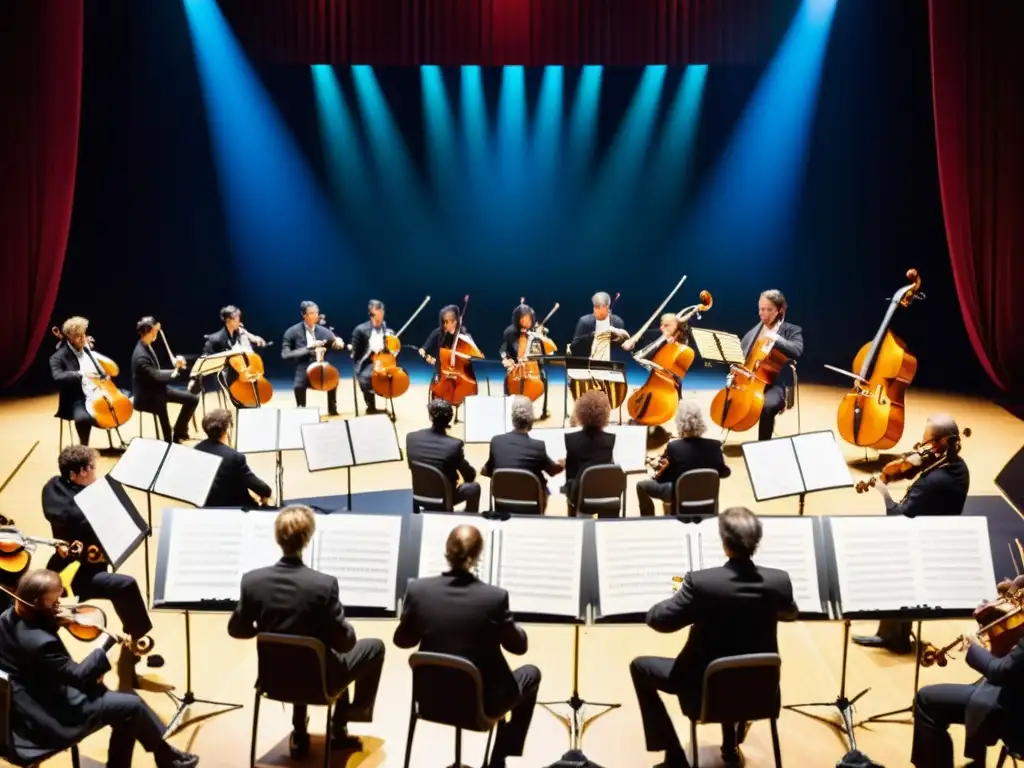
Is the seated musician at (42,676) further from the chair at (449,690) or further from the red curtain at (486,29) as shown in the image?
the red curtain at (486,29)

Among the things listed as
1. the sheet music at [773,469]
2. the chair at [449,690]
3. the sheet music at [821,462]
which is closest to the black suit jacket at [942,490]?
the sheet music at [821,462]

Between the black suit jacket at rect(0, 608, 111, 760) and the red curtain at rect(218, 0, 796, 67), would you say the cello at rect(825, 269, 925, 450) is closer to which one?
the red curtain at rect(218, 0, 796, 67)

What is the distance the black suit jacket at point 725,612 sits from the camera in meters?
3.59

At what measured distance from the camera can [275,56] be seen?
10.9m

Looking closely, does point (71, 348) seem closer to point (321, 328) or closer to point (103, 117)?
point (321, 328)

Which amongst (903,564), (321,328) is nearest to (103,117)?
(321,328)

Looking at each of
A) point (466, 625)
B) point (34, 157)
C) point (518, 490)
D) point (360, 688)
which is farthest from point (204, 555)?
point (34, 157)

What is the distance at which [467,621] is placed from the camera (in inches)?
141

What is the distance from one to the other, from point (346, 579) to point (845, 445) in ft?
19.6

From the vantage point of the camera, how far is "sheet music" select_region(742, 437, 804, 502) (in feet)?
17.4

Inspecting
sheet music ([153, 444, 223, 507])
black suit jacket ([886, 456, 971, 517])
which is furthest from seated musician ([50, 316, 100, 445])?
black suit jacket ([886, 456, 971, 517])

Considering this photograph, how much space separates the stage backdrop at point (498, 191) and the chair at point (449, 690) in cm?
942

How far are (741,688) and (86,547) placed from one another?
3207 millimetres

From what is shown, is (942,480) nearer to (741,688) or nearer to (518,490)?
(741,688)
